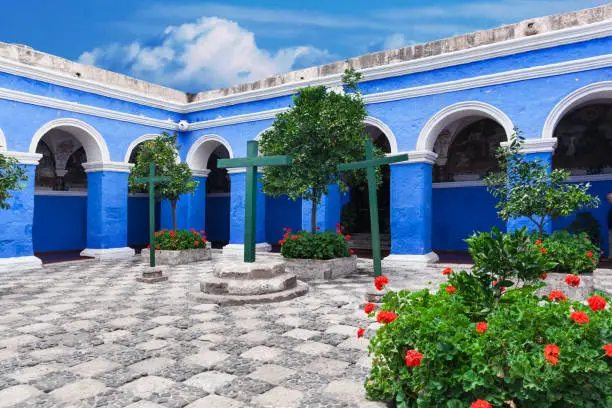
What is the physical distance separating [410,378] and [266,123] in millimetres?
11227

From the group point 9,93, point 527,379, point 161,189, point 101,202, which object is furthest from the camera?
point 101,202

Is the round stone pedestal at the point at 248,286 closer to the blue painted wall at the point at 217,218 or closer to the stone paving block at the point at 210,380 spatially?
the stone paving block at the point at 210,380

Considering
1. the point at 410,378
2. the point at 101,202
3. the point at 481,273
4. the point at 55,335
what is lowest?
the point at 55,335

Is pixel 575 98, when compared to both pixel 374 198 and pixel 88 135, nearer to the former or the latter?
pixel 374 198

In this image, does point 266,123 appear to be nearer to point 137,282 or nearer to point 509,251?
point 137,282

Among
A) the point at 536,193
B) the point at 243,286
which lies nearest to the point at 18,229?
the point at 243,286

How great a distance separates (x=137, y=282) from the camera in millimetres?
7766

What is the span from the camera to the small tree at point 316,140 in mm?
8172

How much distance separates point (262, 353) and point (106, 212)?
33.5 feet

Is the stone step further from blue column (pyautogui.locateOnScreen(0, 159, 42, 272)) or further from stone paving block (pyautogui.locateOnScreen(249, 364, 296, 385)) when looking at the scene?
blue column (pyautogui.locateOnScreen(0, 159, 42, 272))

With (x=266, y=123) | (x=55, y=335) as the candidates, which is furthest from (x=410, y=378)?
(x=266, y=123)

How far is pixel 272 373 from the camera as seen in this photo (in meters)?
3.28

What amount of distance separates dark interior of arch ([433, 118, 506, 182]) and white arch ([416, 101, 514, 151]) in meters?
3.75

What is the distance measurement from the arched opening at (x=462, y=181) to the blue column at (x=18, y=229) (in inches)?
459
